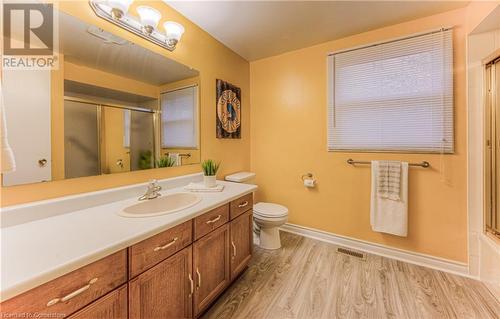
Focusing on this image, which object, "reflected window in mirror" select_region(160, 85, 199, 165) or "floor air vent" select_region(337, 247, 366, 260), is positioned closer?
"reflected window in mirror" select_region(160, 85, 199, 165)

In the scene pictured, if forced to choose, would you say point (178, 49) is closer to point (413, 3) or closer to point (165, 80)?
point (165, 80)

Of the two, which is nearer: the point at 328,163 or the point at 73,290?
the point at 73,290

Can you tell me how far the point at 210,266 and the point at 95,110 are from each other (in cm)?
128

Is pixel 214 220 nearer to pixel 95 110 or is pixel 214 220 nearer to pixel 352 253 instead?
pixel 95 110

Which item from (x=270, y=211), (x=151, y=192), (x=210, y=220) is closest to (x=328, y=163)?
(x=270, y=211)

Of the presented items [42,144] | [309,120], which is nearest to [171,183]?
[42,144]

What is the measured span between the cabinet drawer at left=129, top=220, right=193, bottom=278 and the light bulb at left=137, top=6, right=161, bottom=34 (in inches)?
56.2

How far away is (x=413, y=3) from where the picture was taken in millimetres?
1701

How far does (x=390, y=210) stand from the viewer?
2.00 meters

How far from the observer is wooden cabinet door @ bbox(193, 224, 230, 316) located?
126cm

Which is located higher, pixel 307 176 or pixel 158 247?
pixel 307 176

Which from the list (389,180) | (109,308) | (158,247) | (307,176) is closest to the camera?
(109,308)

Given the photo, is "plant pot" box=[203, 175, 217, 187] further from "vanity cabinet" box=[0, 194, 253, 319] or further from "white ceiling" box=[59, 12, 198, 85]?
"white ceiling" box=[59, 12, 198, 85]

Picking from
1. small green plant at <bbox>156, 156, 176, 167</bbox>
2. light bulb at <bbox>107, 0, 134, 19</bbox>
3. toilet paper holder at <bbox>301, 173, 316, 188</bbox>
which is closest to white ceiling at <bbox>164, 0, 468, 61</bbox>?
light bulb at <bbox>107, 0, 134, 19</bbox>
